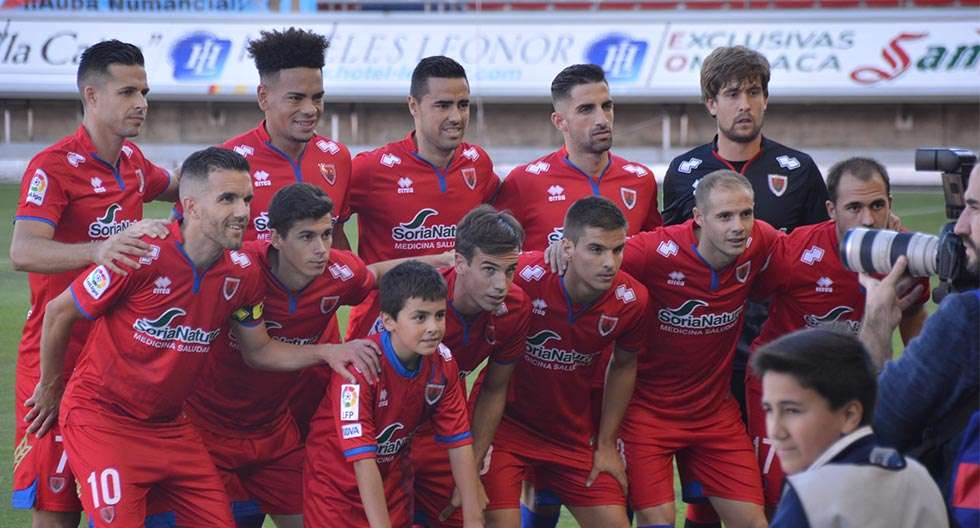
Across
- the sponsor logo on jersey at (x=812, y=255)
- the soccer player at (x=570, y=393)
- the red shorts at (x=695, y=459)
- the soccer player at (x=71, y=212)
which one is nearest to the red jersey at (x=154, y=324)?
the soccer player at (x=71, y=212)

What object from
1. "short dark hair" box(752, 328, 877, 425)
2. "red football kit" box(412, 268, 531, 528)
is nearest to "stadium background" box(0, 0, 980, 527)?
"red football kit" box(412, 268, 531, 528)

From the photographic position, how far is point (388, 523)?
16.5 ft

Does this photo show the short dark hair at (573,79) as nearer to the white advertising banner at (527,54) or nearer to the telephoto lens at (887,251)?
the telephoto lens at (887,251)

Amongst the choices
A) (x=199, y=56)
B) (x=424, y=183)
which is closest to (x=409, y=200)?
(x=424, y=183)

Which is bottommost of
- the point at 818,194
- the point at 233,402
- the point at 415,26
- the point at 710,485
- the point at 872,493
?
the point at 710,485

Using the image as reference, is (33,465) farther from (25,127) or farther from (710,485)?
(25,127)

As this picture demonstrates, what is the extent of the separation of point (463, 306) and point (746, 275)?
1227 millimetres

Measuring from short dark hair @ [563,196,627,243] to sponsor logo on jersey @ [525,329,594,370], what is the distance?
51 centimetres

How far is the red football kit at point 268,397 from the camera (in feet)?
17.9

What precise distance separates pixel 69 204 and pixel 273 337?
3.28ft

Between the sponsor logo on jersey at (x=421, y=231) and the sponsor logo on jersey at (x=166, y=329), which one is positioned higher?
the sponsor logo on jersey at (x=421, y=231)

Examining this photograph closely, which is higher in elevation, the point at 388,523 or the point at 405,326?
the point at 405,326

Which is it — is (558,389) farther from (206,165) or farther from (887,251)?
(887,251)

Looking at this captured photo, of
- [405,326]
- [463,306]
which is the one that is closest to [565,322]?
[463,306]
